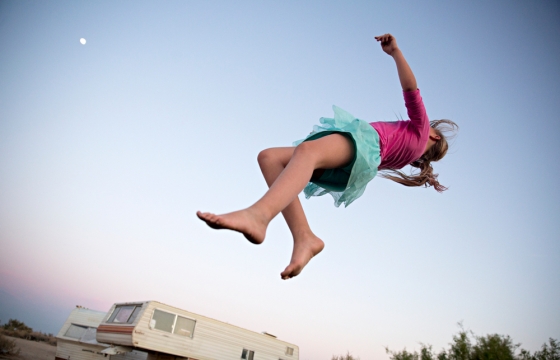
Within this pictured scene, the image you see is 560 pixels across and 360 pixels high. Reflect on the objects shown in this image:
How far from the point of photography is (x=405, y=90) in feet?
6.02

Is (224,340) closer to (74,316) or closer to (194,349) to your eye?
(194,349)

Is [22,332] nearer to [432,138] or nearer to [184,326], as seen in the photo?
[184,326]

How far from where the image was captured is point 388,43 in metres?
1.87

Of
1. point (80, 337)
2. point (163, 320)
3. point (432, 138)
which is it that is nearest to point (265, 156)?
point (432, 138)

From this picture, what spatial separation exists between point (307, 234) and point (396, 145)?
0.69m

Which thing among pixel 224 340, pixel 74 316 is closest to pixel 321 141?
pixel 224 340

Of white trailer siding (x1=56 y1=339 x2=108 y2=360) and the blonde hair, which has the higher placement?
the blonde hair

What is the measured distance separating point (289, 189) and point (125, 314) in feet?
32.4

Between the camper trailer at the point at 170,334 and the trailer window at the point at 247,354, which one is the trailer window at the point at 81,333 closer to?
the camper trailer at the point at 170,334

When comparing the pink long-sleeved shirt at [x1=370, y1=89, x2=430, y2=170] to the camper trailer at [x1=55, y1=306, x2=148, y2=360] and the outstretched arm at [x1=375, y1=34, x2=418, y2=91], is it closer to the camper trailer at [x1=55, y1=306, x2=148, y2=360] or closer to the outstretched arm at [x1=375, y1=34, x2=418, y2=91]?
the outstretched arm at [x1=375, y1=34, x2=418, y2=91]

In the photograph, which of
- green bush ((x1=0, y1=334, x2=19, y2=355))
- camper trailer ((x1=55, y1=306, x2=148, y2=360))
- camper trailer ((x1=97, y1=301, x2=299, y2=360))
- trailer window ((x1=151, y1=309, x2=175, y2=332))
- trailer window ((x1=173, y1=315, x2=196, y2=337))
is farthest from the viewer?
green bush ((x1=0, y1=334, x2=19, y2=355))

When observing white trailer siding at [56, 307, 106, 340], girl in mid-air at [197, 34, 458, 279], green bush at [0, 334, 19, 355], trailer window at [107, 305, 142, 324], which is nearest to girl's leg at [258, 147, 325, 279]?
girl in mid-air at [197, 34, 458, 279]

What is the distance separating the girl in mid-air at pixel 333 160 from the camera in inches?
53.3

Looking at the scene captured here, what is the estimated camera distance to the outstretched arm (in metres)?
1.81
